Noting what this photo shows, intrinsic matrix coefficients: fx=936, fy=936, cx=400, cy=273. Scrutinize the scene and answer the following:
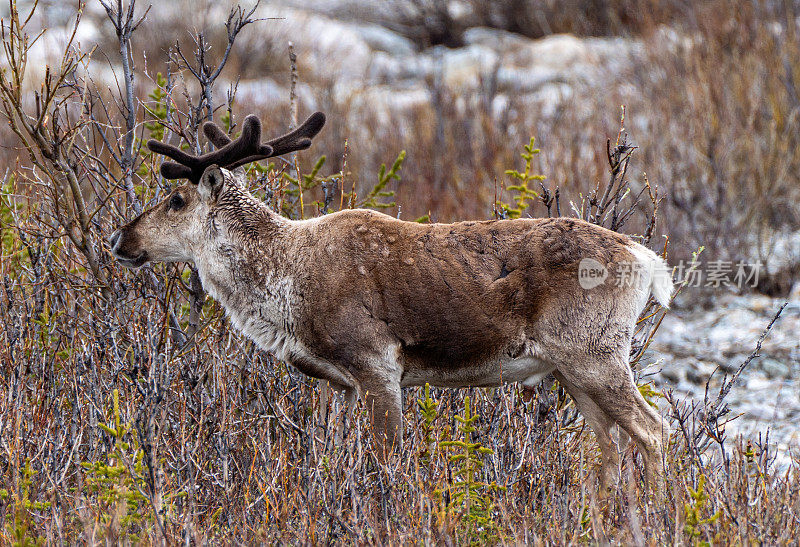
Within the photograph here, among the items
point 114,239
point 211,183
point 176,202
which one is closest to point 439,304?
point 211,183

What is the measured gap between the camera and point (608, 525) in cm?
434

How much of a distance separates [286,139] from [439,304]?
4.43ft

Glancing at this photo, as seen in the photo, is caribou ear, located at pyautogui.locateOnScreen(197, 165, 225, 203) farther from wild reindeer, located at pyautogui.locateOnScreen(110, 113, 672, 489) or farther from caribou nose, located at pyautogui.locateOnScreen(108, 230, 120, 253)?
caribou nose, located at pyautogui.locateOnScreen(108, 230, 120, 253)

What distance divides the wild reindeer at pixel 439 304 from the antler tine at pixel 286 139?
10 centimetres

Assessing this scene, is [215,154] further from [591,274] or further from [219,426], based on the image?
[591,274]

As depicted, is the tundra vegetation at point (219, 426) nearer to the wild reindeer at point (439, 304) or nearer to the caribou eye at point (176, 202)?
the wild reindeer at point (439, 304)

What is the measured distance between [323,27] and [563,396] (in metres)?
16.1

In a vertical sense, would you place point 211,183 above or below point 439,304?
above

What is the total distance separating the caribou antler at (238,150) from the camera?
4.97 metres

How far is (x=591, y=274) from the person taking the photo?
4.66 m

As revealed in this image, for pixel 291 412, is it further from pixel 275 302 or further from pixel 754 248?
pixel 754 248

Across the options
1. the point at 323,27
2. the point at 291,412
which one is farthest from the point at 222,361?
the point at 323,27

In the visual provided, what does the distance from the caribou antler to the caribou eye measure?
13cm

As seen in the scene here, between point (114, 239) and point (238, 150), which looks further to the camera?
point (114, 239)
